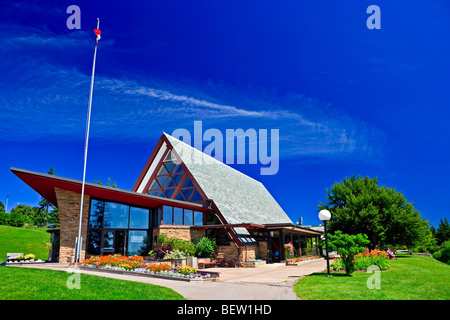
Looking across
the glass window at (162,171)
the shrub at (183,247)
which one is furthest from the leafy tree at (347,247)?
the glass window at (162,171)

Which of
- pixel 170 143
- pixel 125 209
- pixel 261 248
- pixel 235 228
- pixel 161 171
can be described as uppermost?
pixel 170 143

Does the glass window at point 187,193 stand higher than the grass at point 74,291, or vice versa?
the glass window at point 187,193

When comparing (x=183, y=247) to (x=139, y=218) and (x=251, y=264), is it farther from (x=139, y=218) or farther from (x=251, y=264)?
(x=251, y=264)

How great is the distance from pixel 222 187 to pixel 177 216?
7.22 m

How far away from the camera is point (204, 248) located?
20.7m

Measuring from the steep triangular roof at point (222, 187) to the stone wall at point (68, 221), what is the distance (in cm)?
884

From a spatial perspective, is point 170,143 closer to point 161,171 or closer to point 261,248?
point 161,171

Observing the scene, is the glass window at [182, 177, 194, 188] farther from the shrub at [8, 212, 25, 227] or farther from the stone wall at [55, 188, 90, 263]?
the shrub at [8, 212, 25, 227]

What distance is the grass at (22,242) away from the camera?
31.5 metres

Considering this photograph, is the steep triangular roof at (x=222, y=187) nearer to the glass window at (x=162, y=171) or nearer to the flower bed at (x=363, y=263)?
the glass window at (x=162, y=171)
